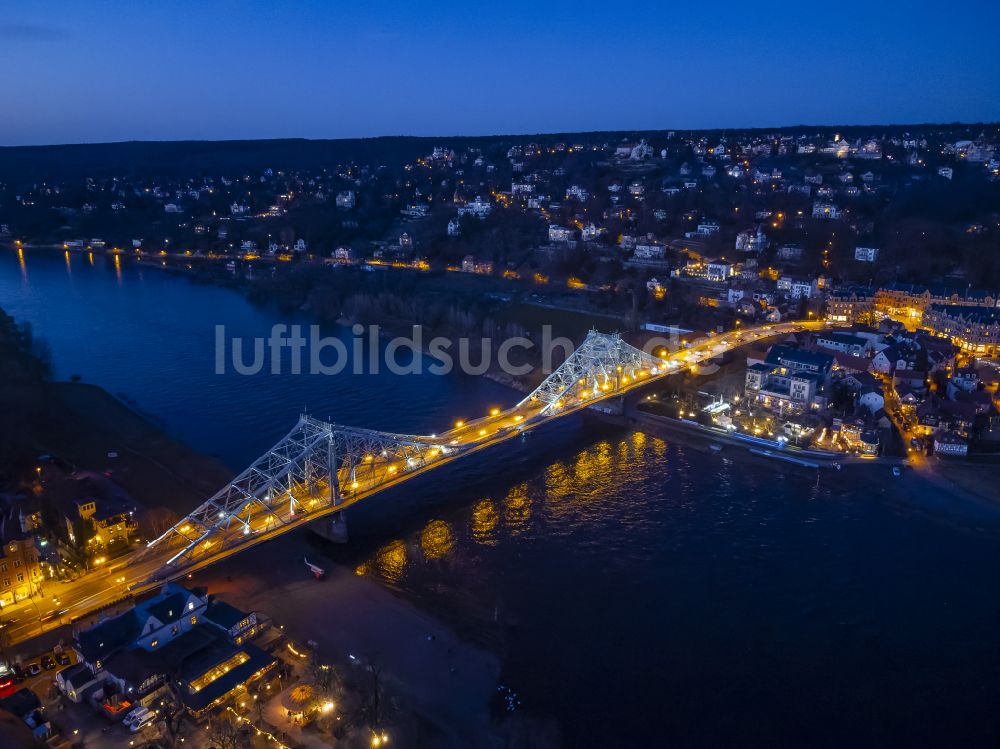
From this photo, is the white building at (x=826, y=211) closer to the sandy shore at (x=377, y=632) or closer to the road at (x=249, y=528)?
the road at (x=249, y=528)

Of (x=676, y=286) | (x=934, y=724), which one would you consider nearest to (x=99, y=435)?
(x=934, y=724)

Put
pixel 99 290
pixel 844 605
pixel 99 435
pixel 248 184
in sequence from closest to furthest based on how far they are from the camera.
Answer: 1. pixel 844 605
2. pixel 99 435
3. pixel 99 290
4. pixel 248 184

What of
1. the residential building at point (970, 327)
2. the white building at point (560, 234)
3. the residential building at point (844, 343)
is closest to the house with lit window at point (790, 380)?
the residential building at point (844, 343)

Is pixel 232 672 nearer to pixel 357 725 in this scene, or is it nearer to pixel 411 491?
pixel 357 725

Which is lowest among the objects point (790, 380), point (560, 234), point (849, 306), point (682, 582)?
point (682, 582)

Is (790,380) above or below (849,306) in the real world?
below

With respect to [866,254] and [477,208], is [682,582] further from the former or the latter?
[477,208]

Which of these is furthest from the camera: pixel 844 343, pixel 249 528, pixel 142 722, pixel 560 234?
pixel 560 234

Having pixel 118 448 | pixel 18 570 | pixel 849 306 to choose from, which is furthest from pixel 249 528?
pixel 849 306
